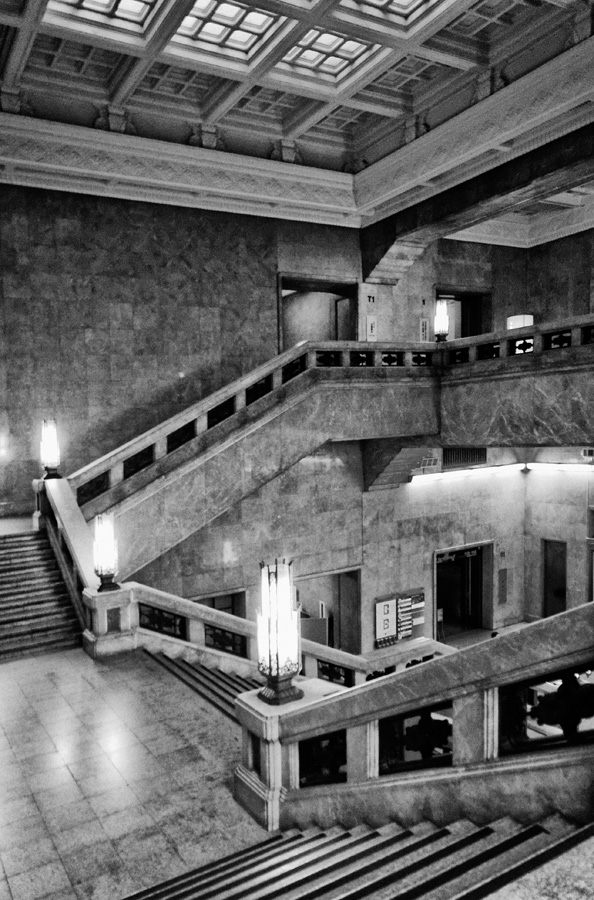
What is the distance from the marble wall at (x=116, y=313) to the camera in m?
12.4

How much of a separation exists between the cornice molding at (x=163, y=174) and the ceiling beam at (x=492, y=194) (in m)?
1.09

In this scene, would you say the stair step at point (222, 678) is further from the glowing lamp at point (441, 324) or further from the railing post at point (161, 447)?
the glowing lamp at point (441, 324)

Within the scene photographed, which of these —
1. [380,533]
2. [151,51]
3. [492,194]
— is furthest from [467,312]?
[151,51]

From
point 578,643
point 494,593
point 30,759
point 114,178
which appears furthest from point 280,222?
point 578,643

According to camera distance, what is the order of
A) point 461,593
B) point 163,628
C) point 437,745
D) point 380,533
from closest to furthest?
point 437,745
point 163,628
point 380,533
point 461,593

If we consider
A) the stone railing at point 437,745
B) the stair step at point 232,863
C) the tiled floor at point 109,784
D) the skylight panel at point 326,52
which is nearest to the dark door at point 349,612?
the tiled floor at point 109,784

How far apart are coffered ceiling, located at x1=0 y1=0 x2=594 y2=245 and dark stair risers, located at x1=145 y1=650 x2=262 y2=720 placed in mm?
8809

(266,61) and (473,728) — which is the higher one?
(266,61)

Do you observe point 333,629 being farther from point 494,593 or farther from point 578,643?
point 578,643

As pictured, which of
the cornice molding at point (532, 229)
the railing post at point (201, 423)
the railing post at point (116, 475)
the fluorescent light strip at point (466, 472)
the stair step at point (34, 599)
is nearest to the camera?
the stair step at point (34, 599)

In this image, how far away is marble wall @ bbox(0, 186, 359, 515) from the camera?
1239cm

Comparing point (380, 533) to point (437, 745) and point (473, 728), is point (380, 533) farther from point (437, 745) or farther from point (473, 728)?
point (473, 728)

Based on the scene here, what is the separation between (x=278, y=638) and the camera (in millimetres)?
5230

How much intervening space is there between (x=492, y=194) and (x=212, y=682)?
10238 millimetres
